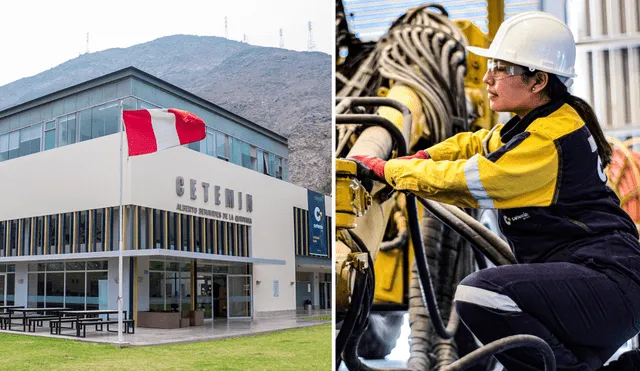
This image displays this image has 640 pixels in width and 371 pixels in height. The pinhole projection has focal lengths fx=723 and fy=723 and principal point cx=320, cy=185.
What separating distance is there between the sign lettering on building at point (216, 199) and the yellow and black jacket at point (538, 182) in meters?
18.4

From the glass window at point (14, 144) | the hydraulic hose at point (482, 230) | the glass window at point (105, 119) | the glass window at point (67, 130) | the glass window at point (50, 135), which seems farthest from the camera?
the glass window at point (14, 144)

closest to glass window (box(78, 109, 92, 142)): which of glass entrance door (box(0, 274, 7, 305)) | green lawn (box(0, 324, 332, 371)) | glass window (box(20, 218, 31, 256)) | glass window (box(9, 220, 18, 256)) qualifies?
glass window (box(20, 218, 31, 256))

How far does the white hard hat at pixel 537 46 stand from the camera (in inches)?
76.8

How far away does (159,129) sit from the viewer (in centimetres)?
1706

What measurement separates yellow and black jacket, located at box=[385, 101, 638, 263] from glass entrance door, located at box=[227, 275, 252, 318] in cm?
1961

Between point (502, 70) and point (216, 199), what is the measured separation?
20532 millimetres

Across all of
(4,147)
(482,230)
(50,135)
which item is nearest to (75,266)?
(50,135)

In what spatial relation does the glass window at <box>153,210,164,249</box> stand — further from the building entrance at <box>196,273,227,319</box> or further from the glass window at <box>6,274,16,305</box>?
the glass window at <box>6,274,16,305</box>

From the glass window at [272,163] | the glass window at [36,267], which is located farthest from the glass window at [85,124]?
the glass window at [272,163]

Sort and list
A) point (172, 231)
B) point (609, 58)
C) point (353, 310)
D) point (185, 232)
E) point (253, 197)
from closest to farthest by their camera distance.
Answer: point (609, 58), point (353, 310), point (172, 231), point (185, 232), point (253, 197)

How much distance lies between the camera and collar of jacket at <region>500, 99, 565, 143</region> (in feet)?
6.30

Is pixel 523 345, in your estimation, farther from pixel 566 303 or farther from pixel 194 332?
pixel 194 332

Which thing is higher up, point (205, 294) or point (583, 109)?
point (583, 109)

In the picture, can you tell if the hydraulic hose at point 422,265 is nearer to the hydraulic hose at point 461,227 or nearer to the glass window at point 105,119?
the hydraulic hose at point 461,227
